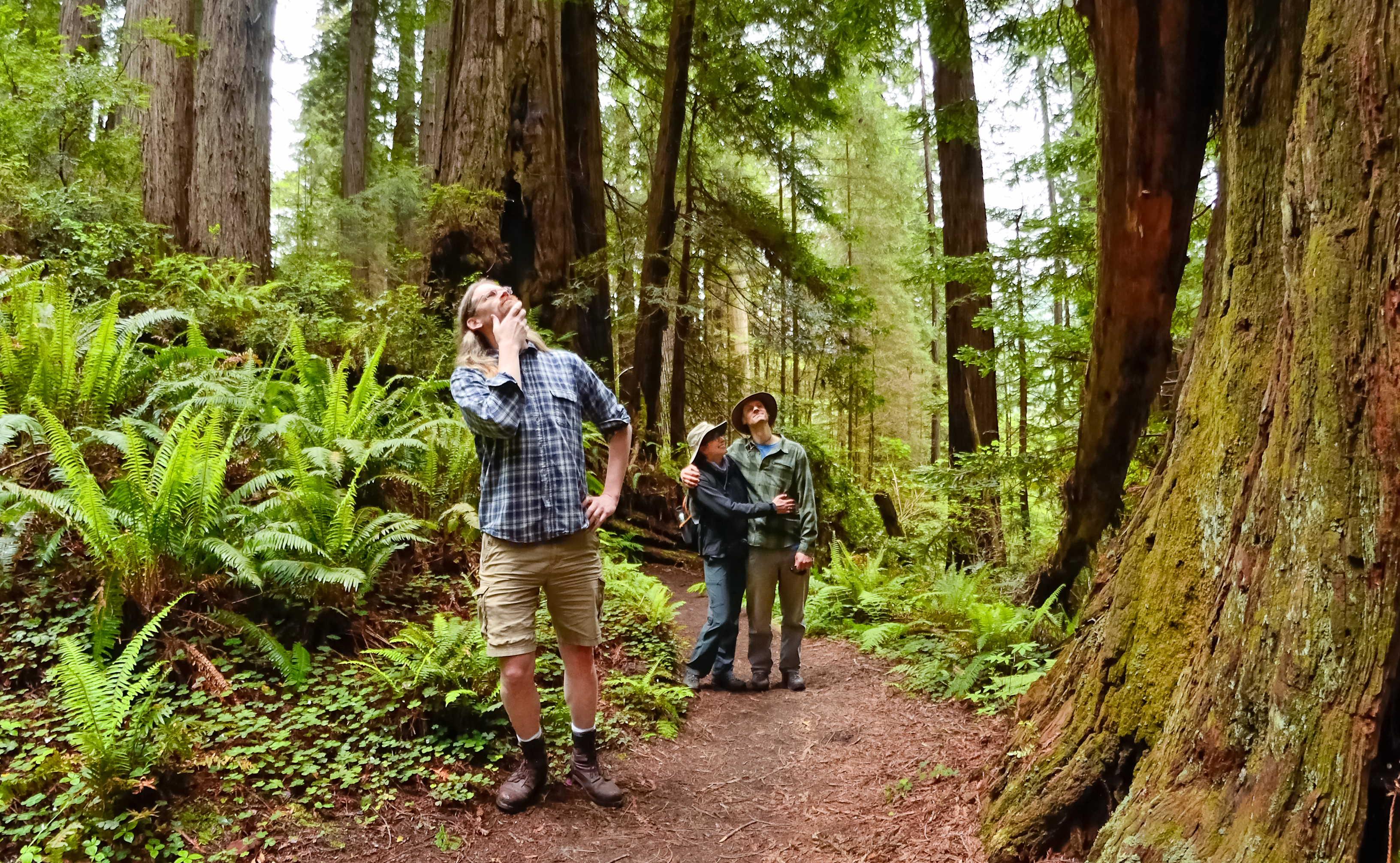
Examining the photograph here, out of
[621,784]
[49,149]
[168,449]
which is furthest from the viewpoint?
[49,149]

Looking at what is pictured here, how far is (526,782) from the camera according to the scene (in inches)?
141

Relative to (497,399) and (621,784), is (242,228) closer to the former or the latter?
(497,399)

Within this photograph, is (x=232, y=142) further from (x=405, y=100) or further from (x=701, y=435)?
(x=405, y=100)

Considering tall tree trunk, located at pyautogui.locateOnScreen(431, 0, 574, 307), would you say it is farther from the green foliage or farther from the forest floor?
the forest floor

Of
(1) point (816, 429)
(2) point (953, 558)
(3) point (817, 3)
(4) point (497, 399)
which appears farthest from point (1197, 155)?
(1) point (816, 429)

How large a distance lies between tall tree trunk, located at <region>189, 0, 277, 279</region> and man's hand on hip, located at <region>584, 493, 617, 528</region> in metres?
7.86

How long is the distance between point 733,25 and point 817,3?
1157 millimetres

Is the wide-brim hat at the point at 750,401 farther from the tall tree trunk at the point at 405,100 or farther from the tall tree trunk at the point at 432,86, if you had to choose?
the tall tree trunk at the point at 405,100

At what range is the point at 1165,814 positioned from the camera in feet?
7.34

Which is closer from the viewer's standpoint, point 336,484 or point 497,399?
point 497,399

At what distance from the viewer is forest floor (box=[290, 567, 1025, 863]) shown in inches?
125

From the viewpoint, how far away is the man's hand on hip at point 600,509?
11.9 feet

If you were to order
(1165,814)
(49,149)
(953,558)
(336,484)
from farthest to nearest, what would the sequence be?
(953,558)
(49,149)
(336,484)
(1165,814)

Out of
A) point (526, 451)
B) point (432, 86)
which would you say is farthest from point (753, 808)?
point (432, 86)
